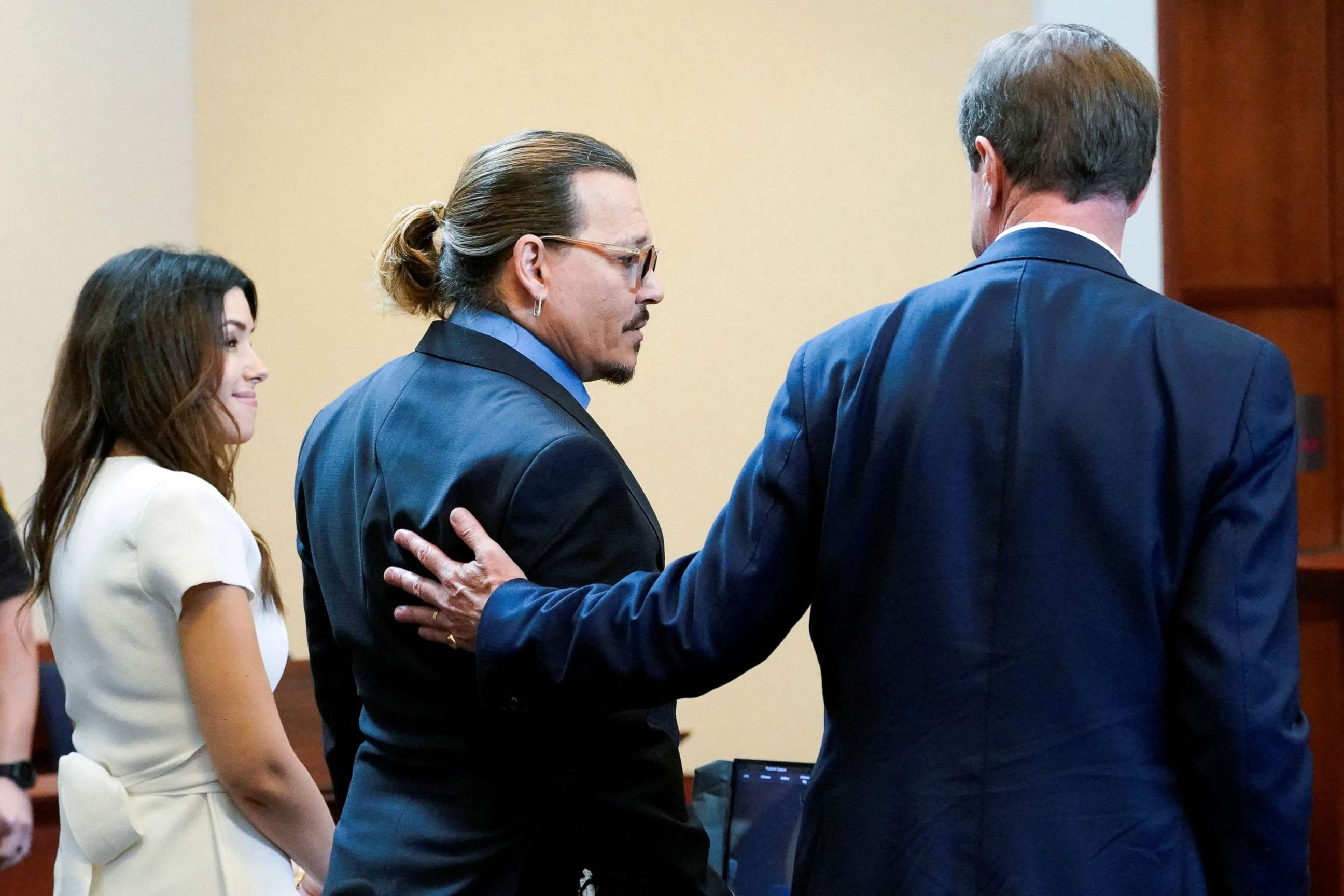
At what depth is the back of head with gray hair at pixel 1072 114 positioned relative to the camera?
1215 mm

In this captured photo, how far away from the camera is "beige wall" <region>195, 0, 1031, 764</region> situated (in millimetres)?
3973

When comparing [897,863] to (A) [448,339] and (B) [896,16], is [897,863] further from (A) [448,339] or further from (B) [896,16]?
(B) [896,16]

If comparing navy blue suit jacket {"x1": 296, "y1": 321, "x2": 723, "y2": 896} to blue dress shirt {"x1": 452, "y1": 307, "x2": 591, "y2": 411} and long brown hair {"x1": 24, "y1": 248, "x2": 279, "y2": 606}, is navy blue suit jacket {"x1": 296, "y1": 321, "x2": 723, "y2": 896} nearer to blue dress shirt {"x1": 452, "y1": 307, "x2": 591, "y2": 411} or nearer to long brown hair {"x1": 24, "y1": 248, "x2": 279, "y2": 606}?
blue dress shirt {"x1": 452, "y1": 307, "x2": 591, "y2": 411}

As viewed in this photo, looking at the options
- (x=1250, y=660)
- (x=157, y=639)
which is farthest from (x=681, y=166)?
(x=1250, y=660)

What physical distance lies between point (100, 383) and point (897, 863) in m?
1.18

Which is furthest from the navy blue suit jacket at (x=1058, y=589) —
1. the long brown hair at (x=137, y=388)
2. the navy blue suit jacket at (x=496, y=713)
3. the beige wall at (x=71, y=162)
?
the beige wall at (x=71, y=162)

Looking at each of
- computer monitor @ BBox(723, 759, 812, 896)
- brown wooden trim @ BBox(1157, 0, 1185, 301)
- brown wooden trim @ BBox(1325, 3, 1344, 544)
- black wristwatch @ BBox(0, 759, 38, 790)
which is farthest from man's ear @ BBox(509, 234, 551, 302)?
brown wooden trim @ BBox(1325, 3, 1344, 544)

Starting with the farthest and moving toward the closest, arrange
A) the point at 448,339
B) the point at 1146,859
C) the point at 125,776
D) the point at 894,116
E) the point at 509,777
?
the point at 894,116 < the point at 125,776 < the point at 448,339 < the point at 509,777 < the point at 1146,859

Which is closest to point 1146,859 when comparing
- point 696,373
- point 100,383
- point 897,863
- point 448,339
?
point 897,863

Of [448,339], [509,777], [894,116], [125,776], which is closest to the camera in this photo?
[509,777]

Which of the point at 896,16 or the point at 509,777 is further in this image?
the point at 896,16

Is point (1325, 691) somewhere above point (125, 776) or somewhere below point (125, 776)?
below

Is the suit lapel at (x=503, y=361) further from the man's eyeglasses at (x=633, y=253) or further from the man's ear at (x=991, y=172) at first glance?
the man's ear at (x=991, y=172)

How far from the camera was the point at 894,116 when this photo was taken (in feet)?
13.0
